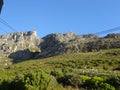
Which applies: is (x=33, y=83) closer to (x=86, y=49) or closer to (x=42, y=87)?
(x=42, y=87)

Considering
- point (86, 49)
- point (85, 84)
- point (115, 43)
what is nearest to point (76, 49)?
point (86, 49)

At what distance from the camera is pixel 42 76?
2361cm

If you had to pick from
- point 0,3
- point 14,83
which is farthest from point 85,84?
point 0,3

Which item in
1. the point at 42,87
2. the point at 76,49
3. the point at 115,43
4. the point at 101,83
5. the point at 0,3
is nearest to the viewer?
the point at 0,3

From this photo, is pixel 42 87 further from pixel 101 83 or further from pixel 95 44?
pixel 95 44

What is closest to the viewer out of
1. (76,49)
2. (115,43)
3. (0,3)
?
(0,3)

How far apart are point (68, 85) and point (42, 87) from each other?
3.56 meters

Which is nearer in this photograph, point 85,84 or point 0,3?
point 0,3

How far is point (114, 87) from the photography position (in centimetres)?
2494

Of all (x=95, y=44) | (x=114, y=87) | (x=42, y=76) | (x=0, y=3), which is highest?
(x=95, y=44)

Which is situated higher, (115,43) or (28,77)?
(115,43)

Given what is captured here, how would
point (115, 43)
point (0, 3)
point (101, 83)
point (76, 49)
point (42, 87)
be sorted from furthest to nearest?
1. point (76, 49)
2. point (115, 43)
3. point (101, 83)
4. point (42, 87)
5. point (0, 3)

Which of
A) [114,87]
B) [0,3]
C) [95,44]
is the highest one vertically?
[95,44]

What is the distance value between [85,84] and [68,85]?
1.51m
